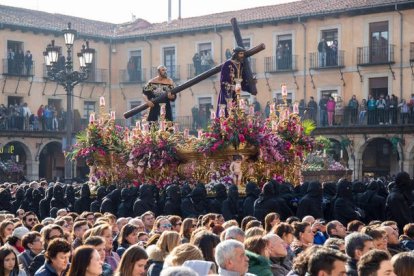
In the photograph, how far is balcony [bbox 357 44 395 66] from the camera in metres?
38.0

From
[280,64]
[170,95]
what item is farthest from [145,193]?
[280,64]

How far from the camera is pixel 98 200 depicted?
64.7 ft

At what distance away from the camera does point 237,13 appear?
44.4m

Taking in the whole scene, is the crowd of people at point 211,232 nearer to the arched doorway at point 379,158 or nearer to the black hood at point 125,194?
the black hood at point 125,194

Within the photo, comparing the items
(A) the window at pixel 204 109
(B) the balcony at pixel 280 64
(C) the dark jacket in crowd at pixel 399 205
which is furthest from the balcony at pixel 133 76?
A: (C) the dark jacket in crowd at pixel 399 205

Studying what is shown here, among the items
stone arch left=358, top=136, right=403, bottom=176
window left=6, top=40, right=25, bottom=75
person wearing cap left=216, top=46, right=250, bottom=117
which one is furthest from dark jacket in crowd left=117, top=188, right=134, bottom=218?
window left=6, top=40, right=25, bottom=75

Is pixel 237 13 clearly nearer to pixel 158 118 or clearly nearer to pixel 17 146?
pixel 17 146

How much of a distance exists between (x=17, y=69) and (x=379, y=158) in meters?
17.7

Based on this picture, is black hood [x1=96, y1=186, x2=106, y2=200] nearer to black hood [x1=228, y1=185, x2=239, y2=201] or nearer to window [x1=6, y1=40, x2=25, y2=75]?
black hood [x1=228, y1=185, x2=239, y2=201]

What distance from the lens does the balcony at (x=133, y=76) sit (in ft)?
151

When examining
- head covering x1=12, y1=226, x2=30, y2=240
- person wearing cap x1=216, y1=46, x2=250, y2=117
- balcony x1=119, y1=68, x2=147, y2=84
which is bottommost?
head covering x1=12, y1=226, x2=30, y2=240

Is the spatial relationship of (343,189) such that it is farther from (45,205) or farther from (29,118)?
(29,118)

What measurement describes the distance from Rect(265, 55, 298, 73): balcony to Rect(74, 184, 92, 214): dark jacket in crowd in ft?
71.8

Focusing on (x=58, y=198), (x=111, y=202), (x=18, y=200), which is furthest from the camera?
(x=18, y=200)
